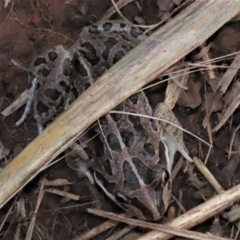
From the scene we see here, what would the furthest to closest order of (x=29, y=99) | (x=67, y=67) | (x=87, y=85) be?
(x=29, y=99)
(x=67, y=67)
(x=87, y=85)

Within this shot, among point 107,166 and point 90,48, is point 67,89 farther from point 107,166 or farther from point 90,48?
point 107,166

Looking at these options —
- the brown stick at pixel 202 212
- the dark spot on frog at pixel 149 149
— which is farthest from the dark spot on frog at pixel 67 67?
the brown stick at pixel 202 212

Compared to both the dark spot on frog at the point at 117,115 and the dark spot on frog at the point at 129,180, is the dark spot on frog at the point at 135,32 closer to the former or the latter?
the dark spot on frog at the point at 117,115

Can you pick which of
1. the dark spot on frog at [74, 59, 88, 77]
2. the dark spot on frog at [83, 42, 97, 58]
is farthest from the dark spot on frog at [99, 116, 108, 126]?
the dark spot on frog at [83, 42, 97, 58]

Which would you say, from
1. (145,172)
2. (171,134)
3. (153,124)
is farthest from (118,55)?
(145,172)

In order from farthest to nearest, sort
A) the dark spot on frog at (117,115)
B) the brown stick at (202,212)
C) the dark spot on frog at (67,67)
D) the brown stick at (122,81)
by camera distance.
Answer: the dark spot on frog at (67,67) < the dark spot on frog at (117,115) < the brown stick at (202,212) < the brown stick at (122,81)

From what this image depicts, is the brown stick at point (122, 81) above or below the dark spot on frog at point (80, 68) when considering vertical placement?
below

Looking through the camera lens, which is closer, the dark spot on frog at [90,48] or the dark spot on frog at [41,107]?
the dark spot on frog at [90,48]
